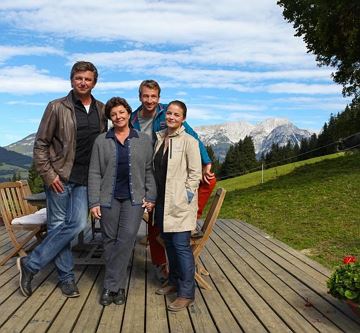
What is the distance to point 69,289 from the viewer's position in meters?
4.60

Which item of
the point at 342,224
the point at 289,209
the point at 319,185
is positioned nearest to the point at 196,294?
the point at 342,224

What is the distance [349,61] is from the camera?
20547 millimetres

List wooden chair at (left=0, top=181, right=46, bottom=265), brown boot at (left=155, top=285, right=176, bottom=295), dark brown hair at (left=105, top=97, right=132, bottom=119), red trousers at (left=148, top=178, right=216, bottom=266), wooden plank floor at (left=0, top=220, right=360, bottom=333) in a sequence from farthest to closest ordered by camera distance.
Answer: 1. wooden chair at (left=0, top=181, right=46, bottom=265)
2. red trousers at (left=148, top=178, right=216, bottom=266)
3. brown boot at (left=155, top=285, right=176, bottom=295)
4. dark brown hair at (left=105, top=97, right=132, bottom=119)
5. wooden plank floor at (left=0, top=220, right=360, bottom=333)

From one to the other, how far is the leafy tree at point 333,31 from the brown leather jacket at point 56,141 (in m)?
15.2

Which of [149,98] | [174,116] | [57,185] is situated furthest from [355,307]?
[57,185]

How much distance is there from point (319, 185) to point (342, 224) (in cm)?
567

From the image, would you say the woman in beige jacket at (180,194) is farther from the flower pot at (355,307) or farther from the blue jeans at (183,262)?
the flower pot at (355,307)

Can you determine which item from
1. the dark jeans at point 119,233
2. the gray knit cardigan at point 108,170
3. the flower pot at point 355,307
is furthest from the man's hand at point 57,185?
the flower pot at point 355,307

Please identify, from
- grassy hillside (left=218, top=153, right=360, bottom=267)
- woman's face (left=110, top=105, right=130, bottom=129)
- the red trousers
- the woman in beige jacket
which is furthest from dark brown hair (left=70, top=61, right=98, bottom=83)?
grassy hillside (left=218, top=153, right=360, bottom=267)

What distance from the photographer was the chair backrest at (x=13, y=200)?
227 inches

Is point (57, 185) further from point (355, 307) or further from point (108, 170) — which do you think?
point (355, 307)

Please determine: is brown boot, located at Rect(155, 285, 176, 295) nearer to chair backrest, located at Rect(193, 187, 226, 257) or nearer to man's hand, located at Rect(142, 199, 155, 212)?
chair backrest, located at Rect(193, 187, 226, 257)

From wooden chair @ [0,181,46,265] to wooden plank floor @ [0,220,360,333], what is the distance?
0.34 meters

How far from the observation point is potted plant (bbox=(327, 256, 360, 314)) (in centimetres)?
389
